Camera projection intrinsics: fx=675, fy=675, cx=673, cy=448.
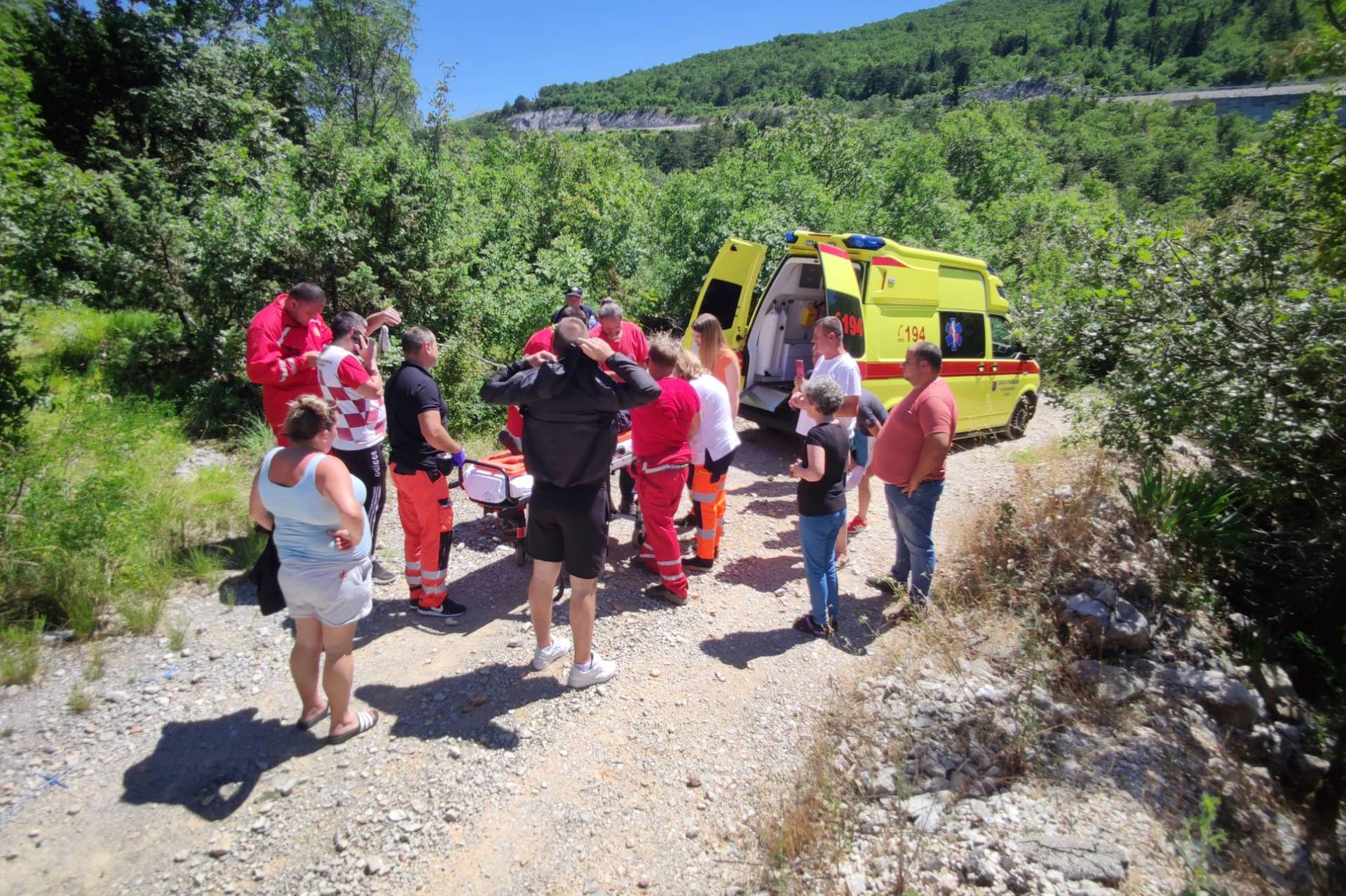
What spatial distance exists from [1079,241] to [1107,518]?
239 cm

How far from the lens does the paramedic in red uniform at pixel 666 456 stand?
4.67m

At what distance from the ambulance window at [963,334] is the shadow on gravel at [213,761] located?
6.97 metres

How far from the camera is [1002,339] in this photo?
848cm

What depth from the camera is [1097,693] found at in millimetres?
3820

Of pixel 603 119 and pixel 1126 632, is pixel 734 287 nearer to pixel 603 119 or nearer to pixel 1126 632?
pixel 1126 632

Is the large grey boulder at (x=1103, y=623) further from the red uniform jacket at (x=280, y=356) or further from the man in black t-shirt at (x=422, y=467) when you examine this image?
the red uniform jacket at (x=280, y=356)

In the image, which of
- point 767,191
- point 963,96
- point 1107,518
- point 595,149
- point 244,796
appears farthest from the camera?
point 963,96

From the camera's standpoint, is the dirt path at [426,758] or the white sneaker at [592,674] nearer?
the dirt path at [426,758]

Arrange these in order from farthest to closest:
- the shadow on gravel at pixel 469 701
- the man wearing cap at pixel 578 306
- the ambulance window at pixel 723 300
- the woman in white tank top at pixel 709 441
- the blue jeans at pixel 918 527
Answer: the ambulance window at pixel 723 300 < the man wearing cap at pixel 578 306 < the woman in white tank top at pixel 709 441 < the blue jeans at pixel 918 527 < the shadow on gravel at pixel 469 701

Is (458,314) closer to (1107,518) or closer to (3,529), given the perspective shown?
(3,529)

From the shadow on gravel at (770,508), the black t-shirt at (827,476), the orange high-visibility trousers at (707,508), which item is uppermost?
the black t-shirt at (827,476)

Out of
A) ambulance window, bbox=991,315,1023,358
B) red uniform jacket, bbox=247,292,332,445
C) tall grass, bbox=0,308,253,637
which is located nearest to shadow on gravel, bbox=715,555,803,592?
red uniform jacket, bbox=247,292,332,445

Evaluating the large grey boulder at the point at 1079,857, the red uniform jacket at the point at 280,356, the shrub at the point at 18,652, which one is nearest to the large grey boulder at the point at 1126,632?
the large grey boulder at the point at 1079,857

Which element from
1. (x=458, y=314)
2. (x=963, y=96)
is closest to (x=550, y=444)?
(x=458, y=314)
